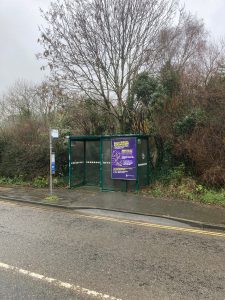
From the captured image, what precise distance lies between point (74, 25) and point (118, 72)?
2.82 m

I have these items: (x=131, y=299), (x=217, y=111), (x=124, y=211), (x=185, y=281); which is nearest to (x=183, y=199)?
(x=124, y=211)

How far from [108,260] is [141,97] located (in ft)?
29.6

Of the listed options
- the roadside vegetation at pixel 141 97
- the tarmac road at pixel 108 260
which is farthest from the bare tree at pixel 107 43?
the tarmac road at pixel 108 260

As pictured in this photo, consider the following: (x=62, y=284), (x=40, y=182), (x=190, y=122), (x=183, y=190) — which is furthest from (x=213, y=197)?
(x=40, y=182)

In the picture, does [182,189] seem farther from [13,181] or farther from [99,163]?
[13,181]

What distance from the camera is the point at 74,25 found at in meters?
13.0

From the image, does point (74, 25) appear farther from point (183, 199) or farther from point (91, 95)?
point (183, 199)

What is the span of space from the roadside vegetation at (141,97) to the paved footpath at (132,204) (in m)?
0.88

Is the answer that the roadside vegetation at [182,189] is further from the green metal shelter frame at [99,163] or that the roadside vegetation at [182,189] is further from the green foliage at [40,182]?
the green foliage at [40,182]

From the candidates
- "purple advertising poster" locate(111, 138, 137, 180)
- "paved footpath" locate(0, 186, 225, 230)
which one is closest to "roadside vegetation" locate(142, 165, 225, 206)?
"paved footpath" locate(0, 186, 225, 230)

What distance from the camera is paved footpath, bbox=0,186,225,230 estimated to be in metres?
7.50

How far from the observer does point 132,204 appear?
9.16 metres

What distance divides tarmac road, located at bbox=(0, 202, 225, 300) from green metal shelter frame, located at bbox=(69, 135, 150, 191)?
395 cm

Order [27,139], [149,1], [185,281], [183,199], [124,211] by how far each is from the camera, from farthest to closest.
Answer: [27,139], [149,1], [183,199], [124,211], [185,281]
